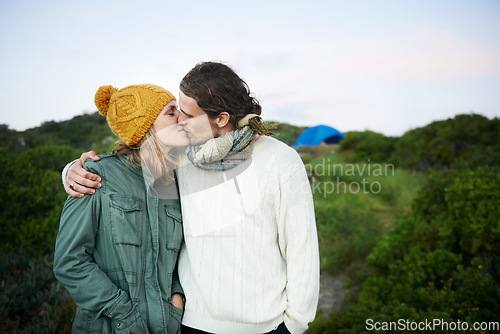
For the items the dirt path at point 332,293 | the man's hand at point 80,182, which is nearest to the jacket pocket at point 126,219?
the man's hand at point 80,182

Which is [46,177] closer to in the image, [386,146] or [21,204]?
[21,204]

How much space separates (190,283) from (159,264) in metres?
0.19

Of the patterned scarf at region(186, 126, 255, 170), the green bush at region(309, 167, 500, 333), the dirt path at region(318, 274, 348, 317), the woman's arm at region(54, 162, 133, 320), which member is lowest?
the dirt path at region(318, 274, 348, 317)

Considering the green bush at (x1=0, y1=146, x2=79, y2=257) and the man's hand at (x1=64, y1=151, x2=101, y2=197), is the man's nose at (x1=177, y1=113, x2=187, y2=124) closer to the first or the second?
the man's hand at (x1=64, y1=151, x2=101, y2=197)

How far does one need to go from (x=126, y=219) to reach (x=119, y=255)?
0.17 metres

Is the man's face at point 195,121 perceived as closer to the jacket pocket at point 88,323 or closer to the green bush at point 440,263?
the jacket pocket at point 88,323

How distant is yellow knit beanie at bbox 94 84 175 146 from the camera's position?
1.78 metres

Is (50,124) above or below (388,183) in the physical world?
above

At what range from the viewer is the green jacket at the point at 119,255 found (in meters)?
1.52

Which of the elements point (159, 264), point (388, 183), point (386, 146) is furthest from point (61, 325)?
point (386, 146)

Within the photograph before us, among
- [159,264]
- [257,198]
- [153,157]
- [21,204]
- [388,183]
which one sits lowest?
[388,183]

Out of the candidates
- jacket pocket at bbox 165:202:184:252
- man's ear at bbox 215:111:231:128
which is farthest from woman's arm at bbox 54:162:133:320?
man's ear at bbox 215:111:231:128

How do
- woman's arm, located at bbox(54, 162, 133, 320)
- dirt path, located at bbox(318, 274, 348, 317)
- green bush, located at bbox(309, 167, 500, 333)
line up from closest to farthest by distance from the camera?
1. woman's arm, located at bbox(54, 162, 133, 320)
2. green bush, located at bbox(309, 167, 500, 333)
3. dirt path, located at bbox(318, 274, 348, 317)

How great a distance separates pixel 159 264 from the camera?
68.5 inches
